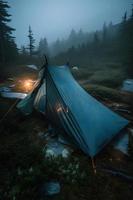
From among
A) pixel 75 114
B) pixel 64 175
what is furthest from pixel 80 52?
pixel 64 175

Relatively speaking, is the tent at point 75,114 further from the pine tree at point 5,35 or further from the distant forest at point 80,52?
the pine tree at point 5,35

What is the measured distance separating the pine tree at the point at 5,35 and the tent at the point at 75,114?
1649 centimetres

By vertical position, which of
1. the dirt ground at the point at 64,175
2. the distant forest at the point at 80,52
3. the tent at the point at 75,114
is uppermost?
the distant forest at the point at 80,52

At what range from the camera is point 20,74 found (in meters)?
18.1

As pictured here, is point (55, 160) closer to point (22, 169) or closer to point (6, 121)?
point (22, 169)

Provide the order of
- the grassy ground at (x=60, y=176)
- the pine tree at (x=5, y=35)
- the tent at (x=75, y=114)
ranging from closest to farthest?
the grassy ground at (x=60, y=176), the tent at (x=75, y=114), the pine tree at (x=5, y=35)

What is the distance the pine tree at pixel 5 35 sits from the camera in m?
18.9

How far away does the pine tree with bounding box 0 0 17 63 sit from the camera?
18.9 meters

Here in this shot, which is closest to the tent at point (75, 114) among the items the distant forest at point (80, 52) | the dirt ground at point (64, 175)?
the dirt ground at point (64, 175)

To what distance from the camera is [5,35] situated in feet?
69.4

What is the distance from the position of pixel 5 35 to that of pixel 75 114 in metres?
22.0

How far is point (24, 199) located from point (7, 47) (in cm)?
2196

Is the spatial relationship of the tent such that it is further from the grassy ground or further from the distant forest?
the distant forest

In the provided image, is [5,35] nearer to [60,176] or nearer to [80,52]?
[80,52]
